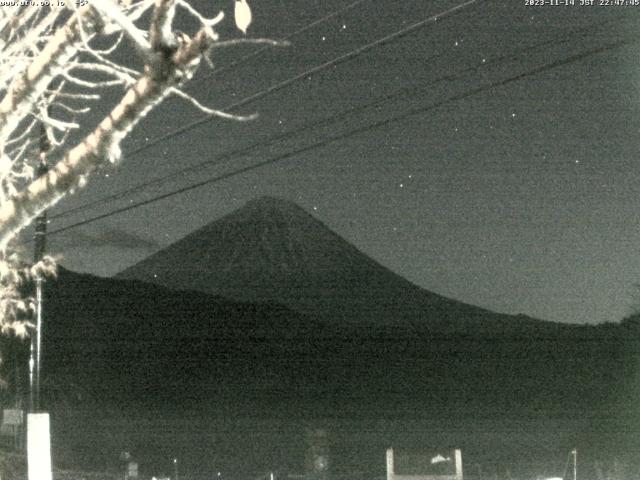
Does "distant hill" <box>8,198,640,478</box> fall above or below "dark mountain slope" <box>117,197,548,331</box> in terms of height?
below

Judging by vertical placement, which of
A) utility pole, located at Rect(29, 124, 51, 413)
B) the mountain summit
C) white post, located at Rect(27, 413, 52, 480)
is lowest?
white post, located at Rect(27, 413, 52, 480)

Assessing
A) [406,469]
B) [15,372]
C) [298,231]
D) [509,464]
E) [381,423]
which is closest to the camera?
[406,469]

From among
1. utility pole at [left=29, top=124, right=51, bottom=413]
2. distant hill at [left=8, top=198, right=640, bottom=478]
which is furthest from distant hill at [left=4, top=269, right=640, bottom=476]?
utility pole at [left=29, top=124, right=51, bottom=413]

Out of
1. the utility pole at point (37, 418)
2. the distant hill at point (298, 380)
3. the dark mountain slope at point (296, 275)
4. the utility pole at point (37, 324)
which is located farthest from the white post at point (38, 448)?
the dark mountain slope at point (296, 275)

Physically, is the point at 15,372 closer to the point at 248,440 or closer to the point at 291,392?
the point at 248,440

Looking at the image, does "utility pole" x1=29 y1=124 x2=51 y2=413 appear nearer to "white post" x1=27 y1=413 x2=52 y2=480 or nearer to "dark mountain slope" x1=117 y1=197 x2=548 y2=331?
"white post" x1=27 y1=413 x2=52 y2=480

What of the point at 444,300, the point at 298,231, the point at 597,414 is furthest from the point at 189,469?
the point at 298,231
